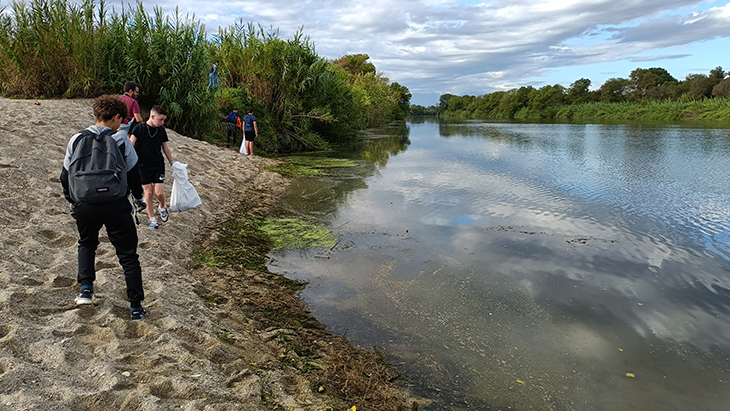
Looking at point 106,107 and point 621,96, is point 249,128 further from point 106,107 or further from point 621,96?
point 621,96

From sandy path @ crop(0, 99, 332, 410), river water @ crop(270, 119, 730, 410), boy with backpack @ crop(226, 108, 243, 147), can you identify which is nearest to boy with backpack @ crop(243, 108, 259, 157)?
boy with backpack @ crop(226, 108, 243, 147)

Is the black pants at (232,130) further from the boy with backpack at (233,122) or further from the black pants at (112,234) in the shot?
the black pants at (112,234)

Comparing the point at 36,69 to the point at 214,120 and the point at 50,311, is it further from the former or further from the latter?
the point at 50,311

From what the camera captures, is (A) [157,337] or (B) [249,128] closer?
(A) [157,337]

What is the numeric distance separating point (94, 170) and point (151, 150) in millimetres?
2815

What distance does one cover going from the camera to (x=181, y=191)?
670cm

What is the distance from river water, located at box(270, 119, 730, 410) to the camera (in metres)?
A: 3.79

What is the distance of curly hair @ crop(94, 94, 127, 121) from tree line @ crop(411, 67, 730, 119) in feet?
187

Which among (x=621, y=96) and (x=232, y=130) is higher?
(x=621, y=96)

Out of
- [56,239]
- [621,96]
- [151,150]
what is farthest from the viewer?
[621,96]

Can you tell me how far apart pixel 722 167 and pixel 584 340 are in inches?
557

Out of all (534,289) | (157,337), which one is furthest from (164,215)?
(534,289)

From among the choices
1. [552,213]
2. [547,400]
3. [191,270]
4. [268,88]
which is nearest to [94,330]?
[191,270]

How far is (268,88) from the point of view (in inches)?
770
